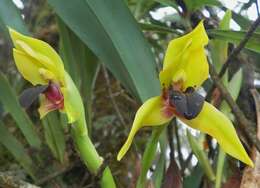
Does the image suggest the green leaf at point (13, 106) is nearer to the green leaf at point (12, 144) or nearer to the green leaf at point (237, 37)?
the green leaf at point (12, 144)

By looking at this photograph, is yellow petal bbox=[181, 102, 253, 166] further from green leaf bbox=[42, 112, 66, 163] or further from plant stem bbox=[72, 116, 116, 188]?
green leaf bbox=[42, 112, 66, 163]

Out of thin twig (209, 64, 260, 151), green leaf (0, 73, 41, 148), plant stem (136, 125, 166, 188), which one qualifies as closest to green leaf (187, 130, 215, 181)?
thin twig (209, 64, 260, 151)

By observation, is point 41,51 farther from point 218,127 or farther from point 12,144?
point 12,144

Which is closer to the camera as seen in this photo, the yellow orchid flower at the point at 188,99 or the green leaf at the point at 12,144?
the yellow orchid flower at the point at 188,99

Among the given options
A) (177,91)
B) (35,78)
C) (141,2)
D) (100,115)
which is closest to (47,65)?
(35,78)

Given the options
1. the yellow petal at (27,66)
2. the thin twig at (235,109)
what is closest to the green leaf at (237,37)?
the thin twig at (235,109)

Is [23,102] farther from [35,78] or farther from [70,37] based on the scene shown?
[70,37]

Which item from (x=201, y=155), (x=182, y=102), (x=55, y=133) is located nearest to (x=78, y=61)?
(x=55, y=133)

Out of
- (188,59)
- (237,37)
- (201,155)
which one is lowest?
(201,155)
